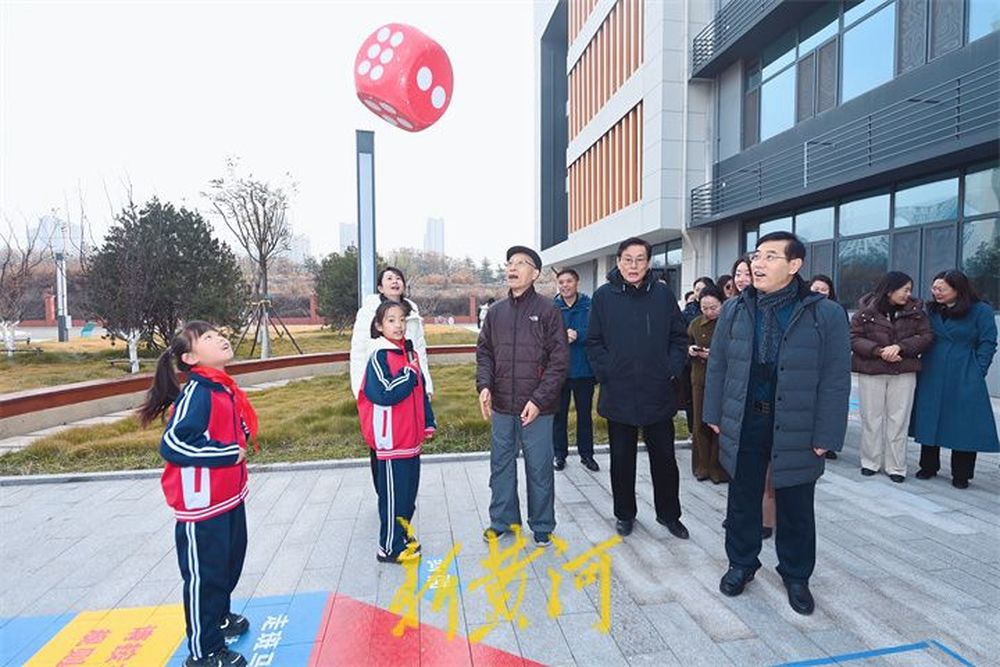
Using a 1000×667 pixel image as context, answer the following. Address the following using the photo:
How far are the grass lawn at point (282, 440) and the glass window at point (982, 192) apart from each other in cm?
598

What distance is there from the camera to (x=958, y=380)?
13.9 ft

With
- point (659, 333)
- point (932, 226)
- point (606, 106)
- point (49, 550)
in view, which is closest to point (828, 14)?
point (932, 226)

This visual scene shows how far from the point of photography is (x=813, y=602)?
262 cm

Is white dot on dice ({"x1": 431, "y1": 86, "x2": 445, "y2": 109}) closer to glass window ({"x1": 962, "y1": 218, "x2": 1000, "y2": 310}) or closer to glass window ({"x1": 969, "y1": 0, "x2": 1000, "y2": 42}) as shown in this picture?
glass window ({"x1": 969, "y1": 0, "x2": 1000, "y2": 42})

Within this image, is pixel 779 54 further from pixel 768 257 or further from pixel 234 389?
pixel 234 389

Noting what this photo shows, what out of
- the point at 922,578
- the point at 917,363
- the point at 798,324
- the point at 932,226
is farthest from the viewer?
the point at 932,226

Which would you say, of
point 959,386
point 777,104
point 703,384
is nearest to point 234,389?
point 703,384

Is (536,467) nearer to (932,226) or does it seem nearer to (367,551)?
(367,551)

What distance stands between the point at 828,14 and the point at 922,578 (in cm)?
1163

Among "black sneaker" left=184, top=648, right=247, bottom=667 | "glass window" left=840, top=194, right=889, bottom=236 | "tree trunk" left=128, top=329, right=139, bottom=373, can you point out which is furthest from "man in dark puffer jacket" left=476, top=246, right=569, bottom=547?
"tree trunk" left=128, top=329, right=139, bottom=373

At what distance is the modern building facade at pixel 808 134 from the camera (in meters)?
8.18

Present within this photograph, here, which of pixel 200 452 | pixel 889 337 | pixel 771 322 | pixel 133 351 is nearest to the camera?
pixel 200 452

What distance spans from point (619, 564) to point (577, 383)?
6.71 ft

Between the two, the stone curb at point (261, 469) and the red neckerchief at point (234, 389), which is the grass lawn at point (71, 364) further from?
the red neckerchief at point (234, 389)
